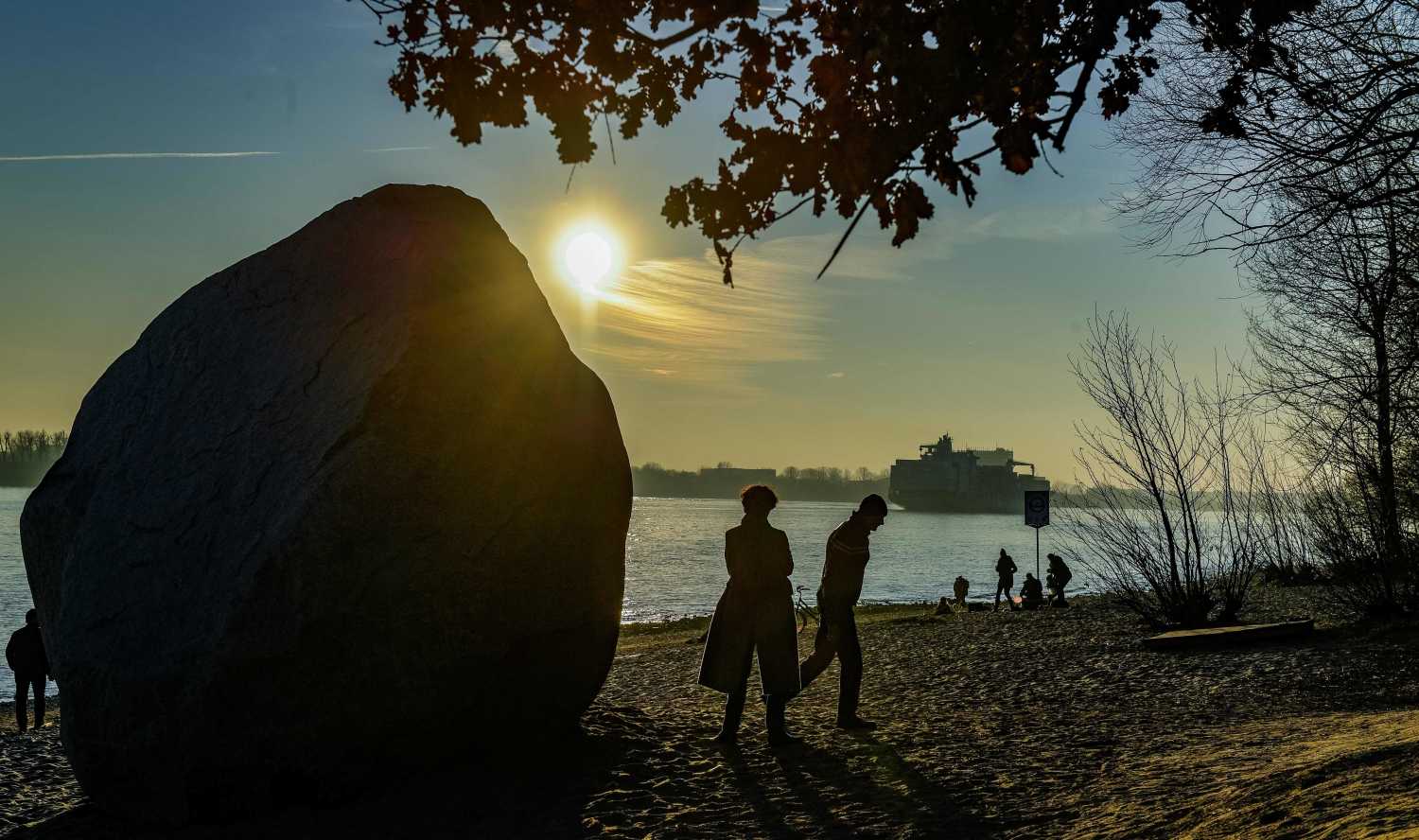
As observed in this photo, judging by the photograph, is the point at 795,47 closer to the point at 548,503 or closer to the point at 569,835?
the point at 548,503

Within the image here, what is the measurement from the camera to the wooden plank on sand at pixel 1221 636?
12.5m

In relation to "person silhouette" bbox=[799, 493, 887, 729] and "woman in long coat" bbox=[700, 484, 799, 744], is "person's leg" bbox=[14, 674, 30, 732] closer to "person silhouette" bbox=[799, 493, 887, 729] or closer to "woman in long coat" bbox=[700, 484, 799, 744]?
"woman in long coat" bbox=[700, 484, 799, 744]

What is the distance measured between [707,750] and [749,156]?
5.33 metres

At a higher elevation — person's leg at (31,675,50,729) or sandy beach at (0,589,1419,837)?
sandy beach at (0,589,1419,837)

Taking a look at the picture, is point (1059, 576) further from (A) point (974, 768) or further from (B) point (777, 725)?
(A) point (974, 768)

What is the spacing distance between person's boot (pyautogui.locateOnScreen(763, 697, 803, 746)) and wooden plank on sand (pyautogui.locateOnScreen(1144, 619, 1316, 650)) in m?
6.63

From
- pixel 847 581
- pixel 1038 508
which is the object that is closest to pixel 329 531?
pixel 847 581

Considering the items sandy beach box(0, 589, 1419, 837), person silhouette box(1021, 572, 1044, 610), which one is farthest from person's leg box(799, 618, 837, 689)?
person silhouette box(1021, 572, 1044, 610)

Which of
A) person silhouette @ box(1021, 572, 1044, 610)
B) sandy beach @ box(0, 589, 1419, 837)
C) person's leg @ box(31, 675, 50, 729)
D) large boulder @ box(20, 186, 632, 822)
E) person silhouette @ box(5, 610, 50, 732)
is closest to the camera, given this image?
sandy beach @ box(0, 589, 1419, 837)

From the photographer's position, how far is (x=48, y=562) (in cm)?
767

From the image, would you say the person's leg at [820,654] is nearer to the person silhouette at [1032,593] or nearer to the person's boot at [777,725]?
the person's boot at [777,725]

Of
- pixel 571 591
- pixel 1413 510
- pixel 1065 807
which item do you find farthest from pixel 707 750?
pixel 1413 510

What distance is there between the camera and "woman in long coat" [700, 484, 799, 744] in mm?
8023

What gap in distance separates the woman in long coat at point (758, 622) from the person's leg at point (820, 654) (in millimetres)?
533
